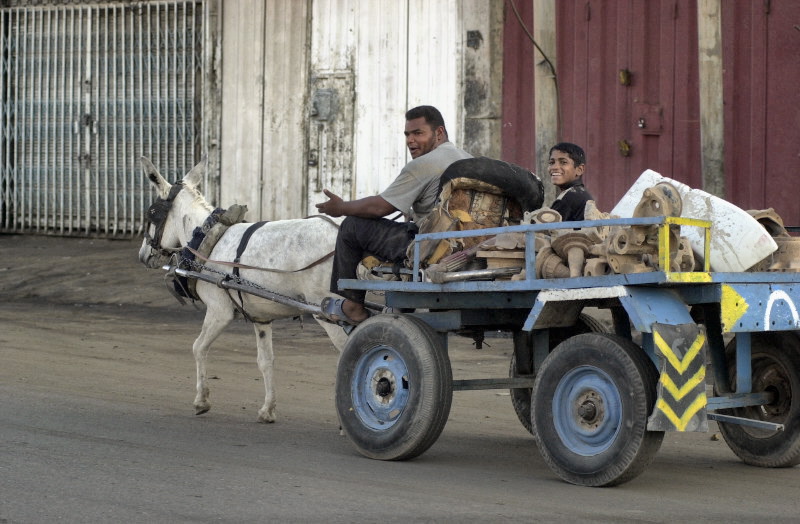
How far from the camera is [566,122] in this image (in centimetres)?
1402

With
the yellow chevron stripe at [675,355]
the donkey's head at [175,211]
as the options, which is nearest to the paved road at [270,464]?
the yellow chevron stripe at [675,355]

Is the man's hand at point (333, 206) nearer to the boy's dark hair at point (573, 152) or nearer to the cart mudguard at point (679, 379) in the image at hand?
the boy's dark hair at point (573, 152)

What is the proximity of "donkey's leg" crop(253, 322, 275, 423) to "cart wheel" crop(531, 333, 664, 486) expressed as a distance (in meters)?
2.67

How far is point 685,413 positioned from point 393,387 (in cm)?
174

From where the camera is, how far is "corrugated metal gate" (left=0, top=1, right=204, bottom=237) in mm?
17344

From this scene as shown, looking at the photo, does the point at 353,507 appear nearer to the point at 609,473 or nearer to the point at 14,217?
the point at 609,473

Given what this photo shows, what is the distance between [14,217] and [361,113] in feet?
18.6

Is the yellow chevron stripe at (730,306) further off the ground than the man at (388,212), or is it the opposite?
the man at (388,212)

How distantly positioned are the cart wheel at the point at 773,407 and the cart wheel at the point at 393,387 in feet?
5.32

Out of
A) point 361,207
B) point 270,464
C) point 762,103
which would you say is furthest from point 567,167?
point 762,103

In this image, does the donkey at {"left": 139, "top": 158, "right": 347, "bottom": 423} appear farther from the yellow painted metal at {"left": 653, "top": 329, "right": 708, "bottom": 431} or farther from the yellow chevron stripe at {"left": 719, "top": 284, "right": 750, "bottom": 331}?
the yellow chevron stripe at {"left": 719, "top": 284, "right": 750, "bottom": 331}

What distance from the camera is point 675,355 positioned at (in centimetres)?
586

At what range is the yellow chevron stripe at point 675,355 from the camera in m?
5.81

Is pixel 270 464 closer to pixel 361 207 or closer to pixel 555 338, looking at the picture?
pixel 361 207
